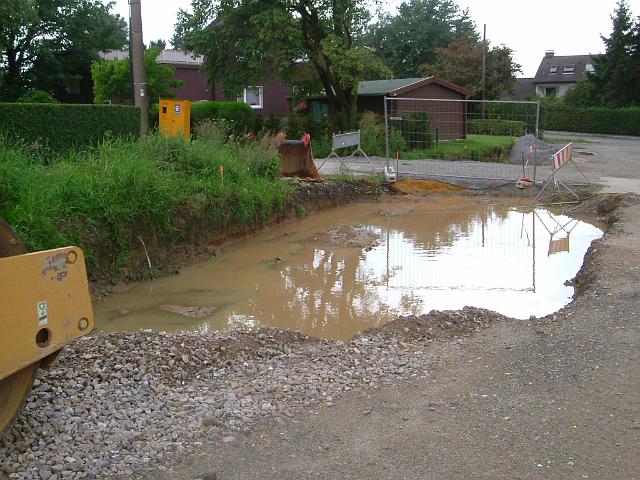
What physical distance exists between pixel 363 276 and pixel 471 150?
14.8 metres

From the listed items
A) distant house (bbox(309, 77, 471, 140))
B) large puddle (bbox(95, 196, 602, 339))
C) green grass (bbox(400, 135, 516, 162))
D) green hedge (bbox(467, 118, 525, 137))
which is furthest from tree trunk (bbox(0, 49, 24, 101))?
large puddle (bbox(95, 196, 602, 339))

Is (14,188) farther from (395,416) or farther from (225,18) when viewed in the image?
(225,18)

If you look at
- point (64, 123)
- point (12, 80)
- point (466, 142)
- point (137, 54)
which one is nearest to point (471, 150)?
point (466, 142)

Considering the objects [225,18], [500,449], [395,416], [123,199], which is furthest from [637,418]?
[225,18]

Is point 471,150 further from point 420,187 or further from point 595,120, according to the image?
point 595,120

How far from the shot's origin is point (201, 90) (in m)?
40.4

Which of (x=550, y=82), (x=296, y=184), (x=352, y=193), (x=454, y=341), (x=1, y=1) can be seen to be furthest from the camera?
(x=550, y=82)

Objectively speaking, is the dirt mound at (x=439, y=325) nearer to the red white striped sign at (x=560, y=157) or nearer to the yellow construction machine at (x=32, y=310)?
the yellow construction machine at (x=32, y=310)

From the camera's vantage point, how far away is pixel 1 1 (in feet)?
85.9

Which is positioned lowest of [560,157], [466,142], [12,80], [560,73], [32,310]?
[32,310]

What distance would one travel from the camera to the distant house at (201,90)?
3922 cm

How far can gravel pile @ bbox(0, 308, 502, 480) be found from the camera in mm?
4309

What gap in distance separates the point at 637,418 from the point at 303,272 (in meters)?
6.83

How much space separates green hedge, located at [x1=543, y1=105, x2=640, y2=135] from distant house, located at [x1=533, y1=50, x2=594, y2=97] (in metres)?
17.7
